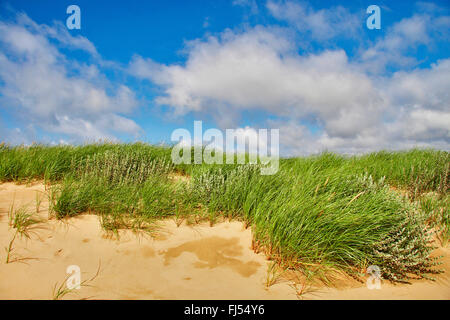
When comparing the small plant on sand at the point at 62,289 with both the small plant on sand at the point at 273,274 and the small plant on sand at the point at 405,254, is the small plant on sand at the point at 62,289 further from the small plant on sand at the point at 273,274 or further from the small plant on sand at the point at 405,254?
the small plant on sand at the point at 405,254

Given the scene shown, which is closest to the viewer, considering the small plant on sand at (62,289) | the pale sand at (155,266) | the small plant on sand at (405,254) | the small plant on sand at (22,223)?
the small plant on sand at (62,289)

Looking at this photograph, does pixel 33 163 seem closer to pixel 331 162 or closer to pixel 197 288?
pixel 197 288

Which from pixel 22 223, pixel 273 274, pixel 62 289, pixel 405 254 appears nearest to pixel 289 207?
pixel 273 274

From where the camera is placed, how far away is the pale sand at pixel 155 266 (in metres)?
2.72

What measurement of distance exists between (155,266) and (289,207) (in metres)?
1.95

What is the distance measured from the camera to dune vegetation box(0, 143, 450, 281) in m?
3.23

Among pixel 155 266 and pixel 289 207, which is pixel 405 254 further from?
pixel 155 266

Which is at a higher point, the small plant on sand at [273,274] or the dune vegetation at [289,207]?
the dune vegetation at [289,207]

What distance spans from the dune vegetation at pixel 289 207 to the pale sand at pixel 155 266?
0.73ft

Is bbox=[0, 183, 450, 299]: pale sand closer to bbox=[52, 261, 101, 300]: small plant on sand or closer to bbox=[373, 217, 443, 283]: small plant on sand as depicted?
bbox=[52, 261, 101, 300]: small plant on sand

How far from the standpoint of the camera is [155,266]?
10.4ft

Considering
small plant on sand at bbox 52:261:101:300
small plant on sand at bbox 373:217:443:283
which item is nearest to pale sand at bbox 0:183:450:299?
small plant on sand at bbox 52:261:101:300

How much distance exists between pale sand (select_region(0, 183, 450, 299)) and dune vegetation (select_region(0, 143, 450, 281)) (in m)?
0.22

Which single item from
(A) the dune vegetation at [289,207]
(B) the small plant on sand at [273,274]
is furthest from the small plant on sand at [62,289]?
(B) the small plant on sand at [273,274]
